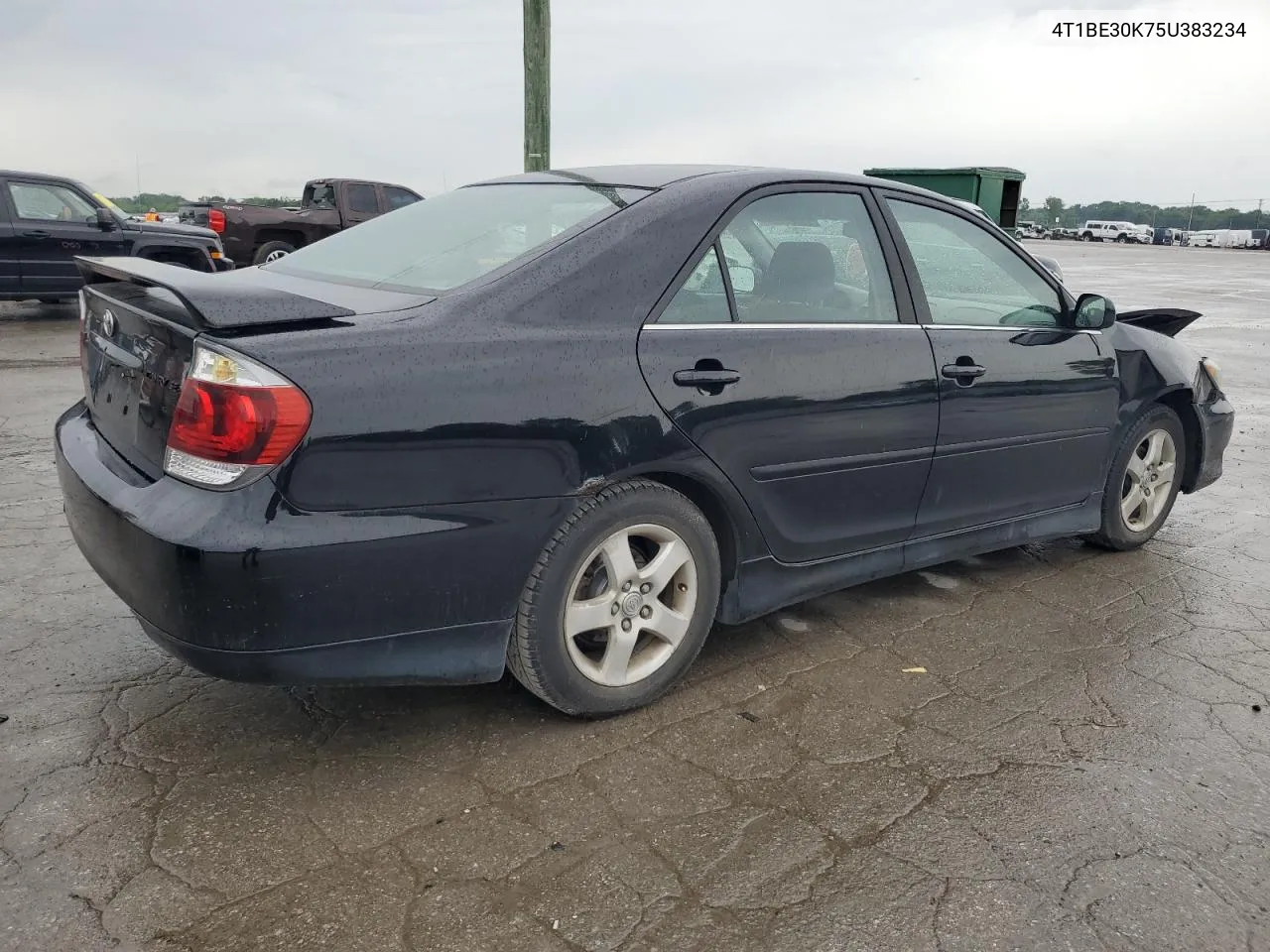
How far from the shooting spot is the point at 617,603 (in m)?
2.91

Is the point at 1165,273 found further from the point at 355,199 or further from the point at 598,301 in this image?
the point at 598,301

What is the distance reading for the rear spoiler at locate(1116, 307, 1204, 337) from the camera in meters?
4.73

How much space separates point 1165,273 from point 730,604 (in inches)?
1100

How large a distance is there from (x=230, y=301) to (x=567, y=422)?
33.9 inches

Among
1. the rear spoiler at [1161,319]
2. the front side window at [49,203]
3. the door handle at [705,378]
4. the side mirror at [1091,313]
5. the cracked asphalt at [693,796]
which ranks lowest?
the cracked asphalt at [693,796]

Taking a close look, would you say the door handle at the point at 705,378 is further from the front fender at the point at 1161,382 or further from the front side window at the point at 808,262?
the front fender at the point at 1161,382

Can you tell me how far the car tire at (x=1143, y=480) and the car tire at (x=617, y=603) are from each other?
7.48 feet

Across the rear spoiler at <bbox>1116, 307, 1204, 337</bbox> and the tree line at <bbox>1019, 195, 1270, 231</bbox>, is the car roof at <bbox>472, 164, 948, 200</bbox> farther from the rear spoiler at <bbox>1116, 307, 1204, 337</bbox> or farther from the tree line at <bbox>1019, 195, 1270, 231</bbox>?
the tree line at <bbox>1019, 195, 1270, 231</bbox>

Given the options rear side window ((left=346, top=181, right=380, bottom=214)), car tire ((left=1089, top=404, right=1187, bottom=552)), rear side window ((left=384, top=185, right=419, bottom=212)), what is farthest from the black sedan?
rear side window ((left=384, top=185, right=419, bottom=212))

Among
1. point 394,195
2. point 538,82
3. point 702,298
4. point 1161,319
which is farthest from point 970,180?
point 702,298

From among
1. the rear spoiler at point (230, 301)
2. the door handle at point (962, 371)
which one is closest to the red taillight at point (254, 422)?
the rear spoiler at point (230, 301)

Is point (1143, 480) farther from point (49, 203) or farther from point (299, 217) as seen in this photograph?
point (299, 217)

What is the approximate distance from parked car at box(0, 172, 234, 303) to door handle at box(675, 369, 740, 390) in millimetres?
10331

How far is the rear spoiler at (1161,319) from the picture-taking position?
15.5 feet
